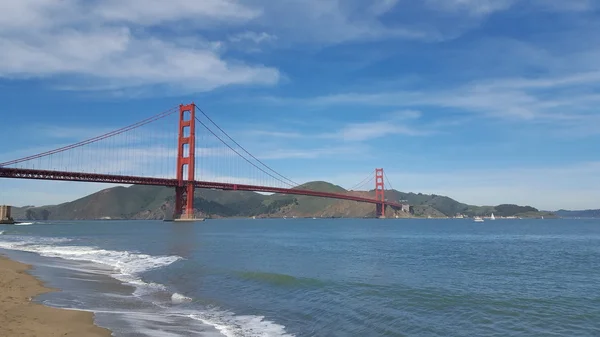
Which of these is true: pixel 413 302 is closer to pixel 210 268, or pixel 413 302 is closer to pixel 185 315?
pixel 185 315

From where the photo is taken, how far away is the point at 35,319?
997 centimetres

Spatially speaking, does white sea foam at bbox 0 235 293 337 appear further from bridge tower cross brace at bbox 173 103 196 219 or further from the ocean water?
bridge tower cross brace at bbox 173 103 196 219

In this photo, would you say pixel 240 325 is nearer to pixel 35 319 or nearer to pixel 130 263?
pixel 35 319

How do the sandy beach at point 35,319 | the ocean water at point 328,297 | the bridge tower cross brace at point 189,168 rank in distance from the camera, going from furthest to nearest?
the bridge tower cross brace at point 189,168 → the ocean water at point 328,297 → the sandy beach at point 35,319

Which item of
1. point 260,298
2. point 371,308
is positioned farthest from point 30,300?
point 371,308

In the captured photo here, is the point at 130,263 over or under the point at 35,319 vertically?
under

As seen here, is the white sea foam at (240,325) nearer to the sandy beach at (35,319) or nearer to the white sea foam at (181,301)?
the white sea foam at (181,301)

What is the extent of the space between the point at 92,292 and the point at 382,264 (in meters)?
15.0

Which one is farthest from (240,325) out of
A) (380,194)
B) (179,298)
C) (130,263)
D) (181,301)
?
(380,194)

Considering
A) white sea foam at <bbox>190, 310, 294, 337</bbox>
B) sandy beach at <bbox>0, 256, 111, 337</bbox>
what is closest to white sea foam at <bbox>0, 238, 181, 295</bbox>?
sandy beach at <bbox>0, 256, 111, 337</bbox>

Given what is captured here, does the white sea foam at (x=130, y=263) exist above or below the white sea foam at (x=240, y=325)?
below

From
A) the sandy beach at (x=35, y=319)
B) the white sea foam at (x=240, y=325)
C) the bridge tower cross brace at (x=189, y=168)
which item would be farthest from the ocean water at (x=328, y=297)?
the bridge tower cross brace at (x=189, y=168)

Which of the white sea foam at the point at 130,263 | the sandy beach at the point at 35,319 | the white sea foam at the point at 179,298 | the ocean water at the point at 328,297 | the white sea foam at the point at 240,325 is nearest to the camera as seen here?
the sandy beach at the point at 35,319

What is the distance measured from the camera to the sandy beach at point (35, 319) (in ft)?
29.2
